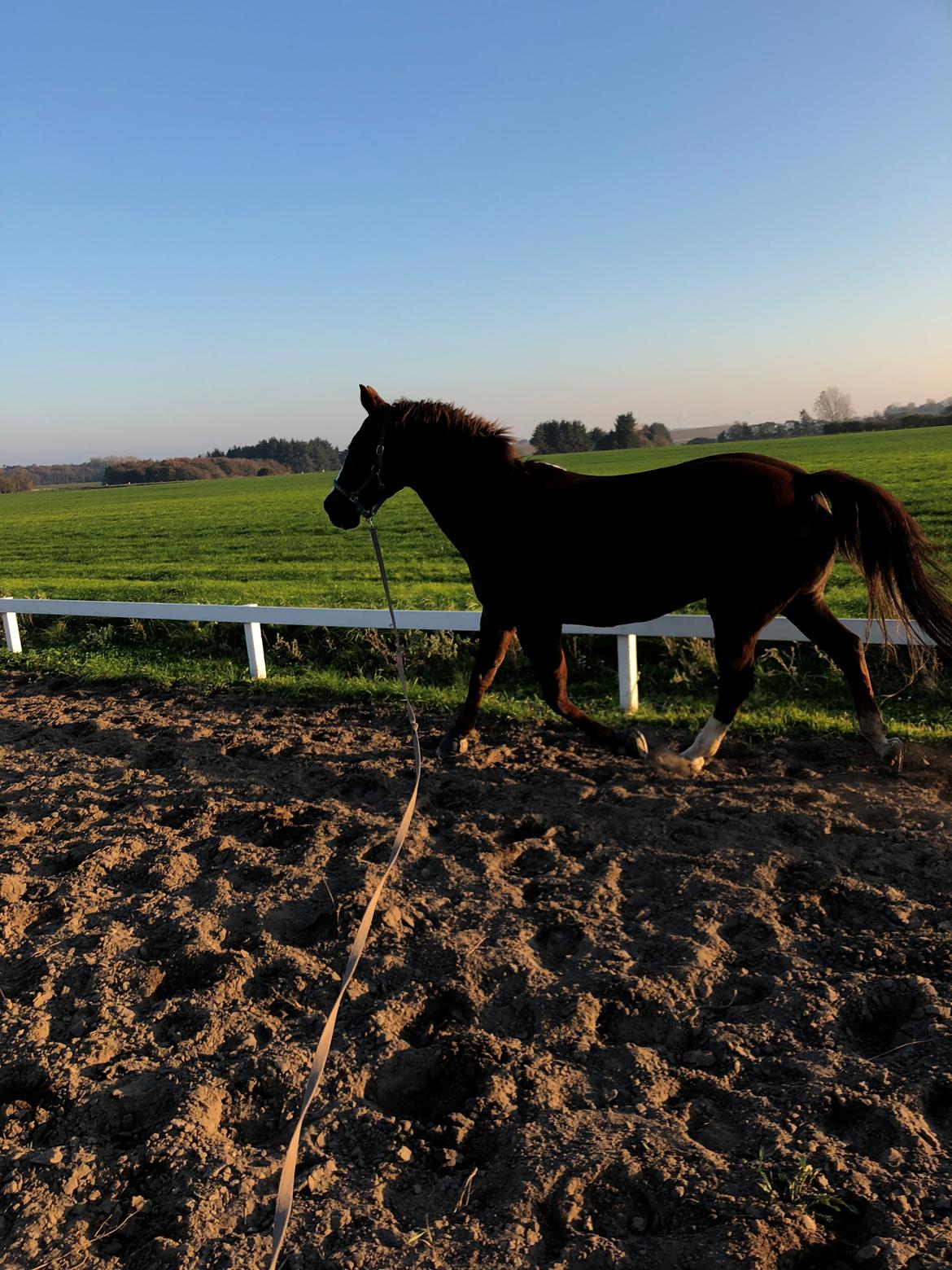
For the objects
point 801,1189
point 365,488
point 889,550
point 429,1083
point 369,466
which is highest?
point 369,466

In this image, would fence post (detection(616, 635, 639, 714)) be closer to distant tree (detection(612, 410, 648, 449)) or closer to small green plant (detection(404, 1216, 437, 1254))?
small green plant (detection(404, 1216, 437, 1254))

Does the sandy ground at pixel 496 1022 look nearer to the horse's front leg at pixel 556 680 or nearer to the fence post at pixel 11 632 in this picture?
the horse's front leg at pixel 556 680

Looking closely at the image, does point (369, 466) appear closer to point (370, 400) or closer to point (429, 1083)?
point (370, 400)

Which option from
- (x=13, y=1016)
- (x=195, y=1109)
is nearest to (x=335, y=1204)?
(x=195, y=1109)

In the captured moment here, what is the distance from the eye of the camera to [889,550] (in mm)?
4254

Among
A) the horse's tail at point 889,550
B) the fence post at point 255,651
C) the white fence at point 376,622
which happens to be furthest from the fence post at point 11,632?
the horse's tail at point 889,550

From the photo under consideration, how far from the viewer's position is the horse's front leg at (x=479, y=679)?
17.0 ft

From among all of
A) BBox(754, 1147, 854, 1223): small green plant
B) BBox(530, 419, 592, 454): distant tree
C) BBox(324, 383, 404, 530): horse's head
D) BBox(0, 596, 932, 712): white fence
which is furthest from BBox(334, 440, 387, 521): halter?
BBox(530, 419, 592, 454): distant tree

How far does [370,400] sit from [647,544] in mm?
1842

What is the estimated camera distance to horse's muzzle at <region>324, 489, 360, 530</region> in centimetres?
510

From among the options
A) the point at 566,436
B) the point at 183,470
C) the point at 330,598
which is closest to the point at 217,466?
the point at 183,470

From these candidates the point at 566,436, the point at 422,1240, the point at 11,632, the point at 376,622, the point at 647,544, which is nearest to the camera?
the point at 422,1240

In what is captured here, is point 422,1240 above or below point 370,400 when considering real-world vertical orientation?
below

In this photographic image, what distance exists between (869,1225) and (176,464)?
309 feet
